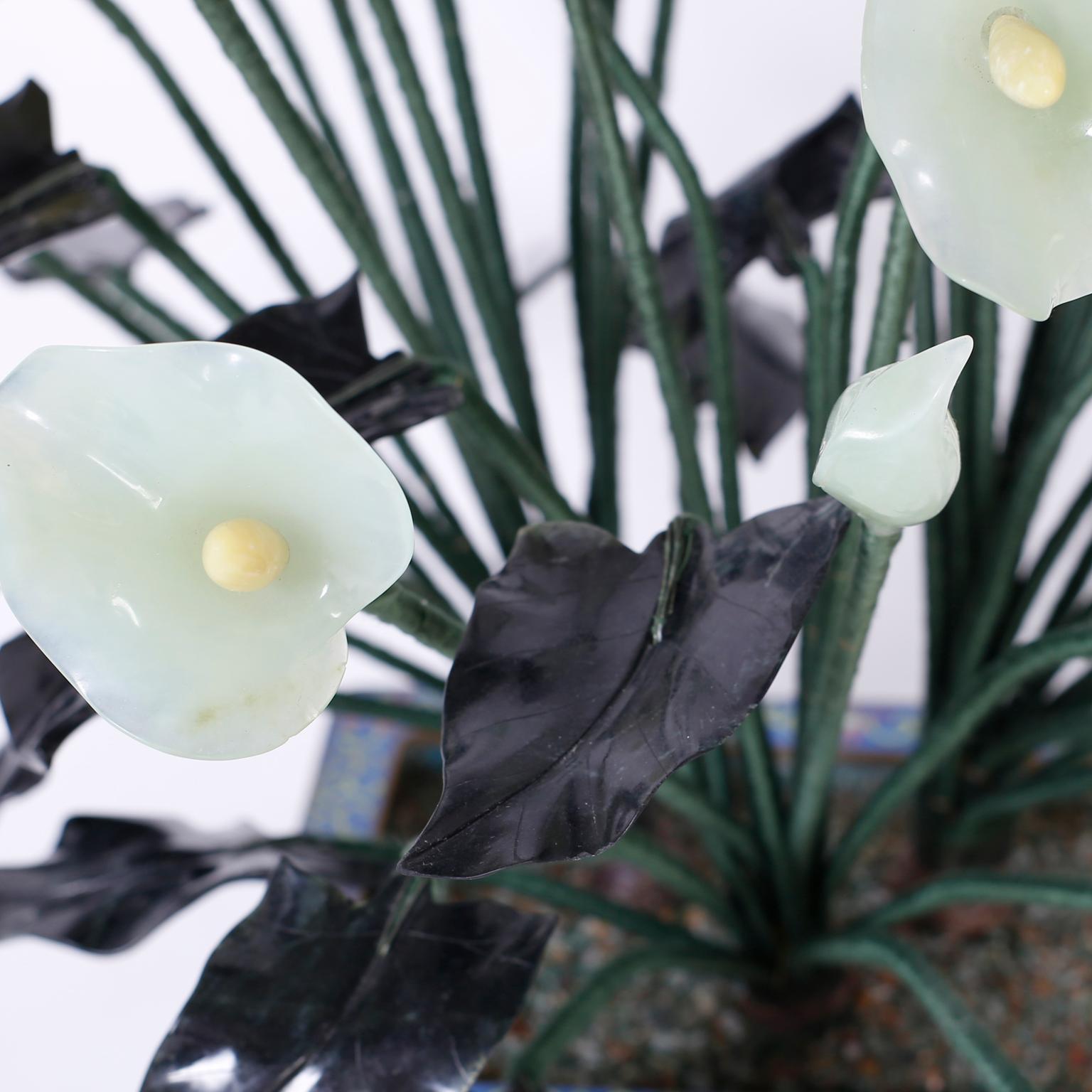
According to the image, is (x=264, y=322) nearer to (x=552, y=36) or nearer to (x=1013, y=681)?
(x=1013, y=681)

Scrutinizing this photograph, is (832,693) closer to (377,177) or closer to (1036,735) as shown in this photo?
(1036,735)

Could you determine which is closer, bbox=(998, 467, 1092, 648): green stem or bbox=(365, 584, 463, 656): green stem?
bbox=(365, 584, 463, 656): green stem

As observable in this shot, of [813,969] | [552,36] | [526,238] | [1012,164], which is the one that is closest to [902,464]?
[1012,164]

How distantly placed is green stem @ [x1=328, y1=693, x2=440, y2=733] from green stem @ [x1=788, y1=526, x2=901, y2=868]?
0.10 m

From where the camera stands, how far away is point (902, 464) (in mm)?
138

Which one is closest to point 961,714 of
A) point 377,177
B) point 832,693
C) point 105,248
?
point 832,693

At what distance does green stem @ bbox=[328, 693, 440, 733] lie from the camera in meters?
0.29

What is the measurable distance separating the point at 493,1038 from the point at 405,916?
3cm

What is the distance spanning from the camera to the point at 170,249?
10.8 inches

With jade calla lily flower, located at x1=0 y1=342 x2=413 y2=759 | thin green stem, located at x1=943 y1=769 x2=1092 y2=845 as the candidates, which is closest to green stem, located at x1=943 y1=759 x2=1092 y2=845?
thin green stem, located at x1=943 y1=769 x2=1092 y2=845

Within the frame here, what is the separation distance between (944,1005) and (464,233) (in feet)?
0.70

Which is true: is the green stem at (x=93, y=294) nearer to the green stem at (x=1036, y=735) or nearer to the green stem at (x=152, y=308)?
the green stem at (x=152, y=308)

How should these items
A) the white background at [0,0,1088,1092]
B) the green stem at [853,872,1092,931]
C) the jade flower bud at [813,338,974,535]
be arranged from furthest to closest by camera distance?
the white background at [0,0,1088,1092]
the green stem at [853,872,1092,931]
the jade flower bud at [813,338,974,535]

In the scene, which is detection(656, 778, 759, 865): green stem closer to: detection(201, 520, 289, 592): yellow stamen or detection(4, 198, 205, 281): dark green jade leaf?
detection(201, 520, 289, 592): yellow stamen
